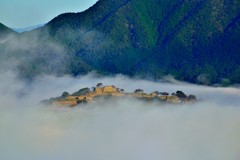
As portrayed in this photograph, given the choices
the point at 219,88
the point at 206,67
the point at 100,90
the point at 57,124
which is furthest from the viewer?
the point at 206,67

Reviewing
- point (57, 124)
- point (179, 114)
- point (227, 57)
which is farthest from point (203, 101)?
point (227, 57)

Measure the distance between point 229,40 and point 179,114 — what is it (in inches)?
2993

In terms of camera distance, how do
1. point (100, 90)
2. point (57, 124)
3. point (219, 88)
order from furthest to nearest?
1. point (219, 88)
2. point (100, 90)
3. point (57, 124)

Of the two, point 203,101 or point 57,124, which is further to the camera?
point 203,101

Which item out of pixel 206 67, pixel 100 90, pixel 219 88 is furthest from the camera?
pixel 206 67

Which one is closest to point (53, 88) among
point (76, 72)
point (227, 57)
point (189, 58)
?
point (76, 72)

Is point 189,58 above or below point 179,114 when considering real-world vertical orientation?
above

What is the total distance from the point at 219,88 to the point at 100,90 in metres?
53.2

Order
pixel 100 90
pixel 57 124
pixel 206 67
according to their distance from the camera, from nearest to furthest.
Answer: pixel 57 124 < pixel 100 90 < pixel 206 67

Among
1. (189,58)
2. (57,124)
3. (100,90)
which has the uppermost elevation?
(189,58)

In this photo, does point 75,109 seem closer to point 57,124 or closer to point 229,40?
point 57,124

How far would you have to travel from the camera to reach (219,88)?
6845 inches

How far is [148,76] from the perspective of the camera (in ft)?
A: 619

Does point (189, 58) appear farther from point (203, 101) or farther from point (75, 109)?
point (75, 109)
